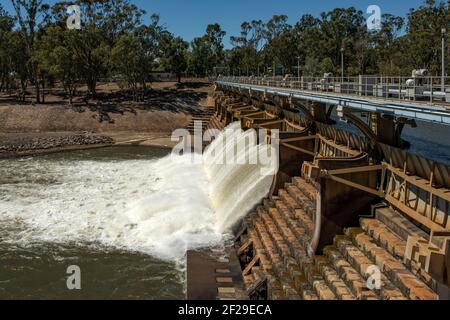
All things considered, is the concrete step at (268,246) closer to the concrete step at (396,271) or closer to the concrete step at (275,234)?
the concrete step at (275,234)

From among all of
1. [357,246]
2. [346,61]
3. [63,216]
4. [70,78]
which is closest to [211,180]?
[63,216]

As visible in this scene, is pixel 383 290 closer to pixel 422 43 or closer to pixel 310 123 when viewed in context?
pixel 310 123

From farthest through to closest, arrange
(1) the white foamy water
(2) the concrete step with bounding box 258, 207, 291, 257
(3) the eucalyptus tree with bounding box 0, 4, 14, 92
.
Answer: (3) the eucalyptus tree with bounding box 0, 4, 14, 92 → (1) the white foamy water → (2) the concrete step with bounding box 258, 207, 291, 257

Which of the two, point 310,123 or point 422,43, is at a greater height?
point 422,43

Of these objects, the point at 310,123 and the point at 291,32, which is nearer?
the point at 310,123

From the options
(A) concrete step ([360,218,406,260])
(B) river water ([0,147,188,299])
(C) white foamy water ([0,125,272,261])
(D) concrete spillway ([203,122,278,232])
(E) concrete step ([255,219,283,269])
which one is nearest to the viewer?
(A) concrete step ([360,218,406,260])

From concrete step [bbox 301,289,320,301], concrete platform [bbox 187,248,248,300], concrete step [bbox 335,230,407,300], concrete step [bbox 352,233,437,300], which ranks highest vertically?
concrete step [bbox 352,233,437,300]

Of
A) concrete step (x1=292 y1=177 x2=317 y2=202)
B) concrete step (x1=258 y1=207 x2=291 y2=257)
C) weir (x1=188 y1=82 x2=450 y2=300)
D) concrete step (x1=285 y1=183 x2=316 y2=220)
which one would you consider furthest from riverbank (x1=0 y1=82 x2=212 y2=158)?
weir (x1=188 y1=82 x2=450 y2=300)

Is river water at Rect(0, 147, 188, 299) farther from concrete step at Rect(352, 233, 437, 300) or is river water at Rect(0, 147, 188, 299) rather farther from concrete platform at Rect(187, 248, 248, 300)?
concrete step at Rect(352, 233, 437, 300)

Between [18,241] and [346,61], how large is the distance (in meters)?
77.5

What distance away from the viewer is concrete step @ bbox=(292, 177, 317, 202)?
62.8ft

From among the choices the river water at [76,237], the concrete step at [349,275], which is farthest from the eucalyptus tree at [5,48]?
the concrete step at [349,275]

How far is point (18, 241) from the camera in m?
21.0

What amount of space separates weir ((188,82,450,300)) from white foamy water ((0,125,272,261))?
6.32 feet
